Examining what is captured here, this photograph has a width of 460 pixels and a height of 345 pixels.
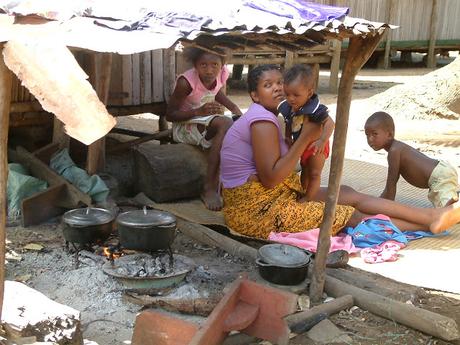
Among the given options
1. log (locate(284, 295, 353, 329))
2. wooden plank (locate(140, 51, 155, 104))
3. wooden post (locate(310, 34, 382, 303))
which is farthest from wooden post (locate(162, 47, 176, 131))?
log (locate(284, 295, 353, 329))

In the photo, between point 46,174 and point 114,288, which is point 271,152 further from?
point 46,174

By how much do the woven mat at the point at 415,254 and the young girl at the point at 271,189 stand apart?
0.19 meters

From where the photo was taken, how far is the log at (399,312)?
3.44 meters

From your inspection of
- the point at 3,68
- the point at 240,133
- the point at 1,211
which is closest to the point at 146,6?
the point at 3,68

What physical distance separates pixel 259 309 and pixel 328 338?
16.8 inches

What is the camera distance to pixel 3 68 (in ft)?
8.45

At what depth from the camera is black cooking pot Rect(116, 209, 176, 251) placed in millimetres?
3904

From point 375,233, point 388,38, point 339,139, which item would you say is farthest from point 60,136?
point 388,38

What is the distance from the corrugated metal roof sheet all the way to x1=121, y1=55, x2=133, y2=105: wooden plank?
11.7ft

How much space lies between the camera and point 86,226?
13.7 ft

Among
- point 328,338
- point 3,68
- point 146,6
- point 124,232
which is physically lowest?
point 328,338

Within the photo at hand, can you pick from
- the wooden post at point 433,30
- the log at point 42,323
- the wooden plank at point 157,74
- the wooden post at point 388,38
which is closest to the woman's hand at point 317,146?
the log at point 42,323

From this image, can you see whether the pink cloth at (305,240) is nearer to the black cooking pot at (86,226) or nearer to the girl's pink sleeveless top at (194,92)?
the black cooking pot at (86,226)

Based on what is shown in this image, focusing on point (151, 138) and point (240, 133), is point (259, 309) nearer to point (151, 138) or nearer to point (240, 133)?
point (240, 133)
